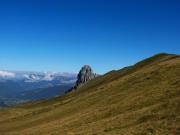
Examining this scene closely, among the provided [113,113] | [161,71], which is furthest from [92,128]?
[161,71]

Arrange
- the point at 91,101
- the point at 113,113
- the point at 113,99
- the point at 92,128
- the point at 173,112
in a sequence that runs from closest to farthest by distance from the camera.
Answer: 1. the point at 173,112
2. the point at 92,128
3. the point at 113,113
4. the point at 113,99
5. the point at 91,101

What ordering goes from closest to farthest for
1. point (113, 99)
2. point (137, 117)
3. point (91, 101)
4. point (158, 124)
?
1. point (158, 124)
2. point (137, 117)
3. point (113, 99)
4. point (91, 101)

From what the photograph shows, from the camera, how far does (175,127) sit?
3381cm

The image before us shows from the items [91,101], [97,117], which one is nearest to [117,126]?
[97,117]

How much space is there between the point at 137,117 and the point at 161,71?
38369mm

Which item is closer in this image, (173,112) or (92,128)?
(173,112)

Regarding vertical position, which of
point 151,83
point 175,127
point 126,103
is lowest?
point 175,127

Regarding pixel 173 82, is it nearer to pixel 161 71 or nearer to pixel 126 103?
pixel 126 103

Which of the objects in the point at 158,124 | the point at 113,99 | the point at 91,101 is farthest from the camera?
the point at 91,101

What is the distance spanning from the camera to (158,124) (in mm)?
36531

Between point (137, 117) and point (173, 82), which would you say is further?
point (173, 82)

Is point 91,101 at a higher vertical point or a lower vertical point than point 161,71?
lower

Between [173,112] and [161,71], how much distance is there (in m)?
40.6

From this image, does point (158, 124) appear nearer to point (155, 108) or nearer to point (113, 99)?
point (155, 108)
